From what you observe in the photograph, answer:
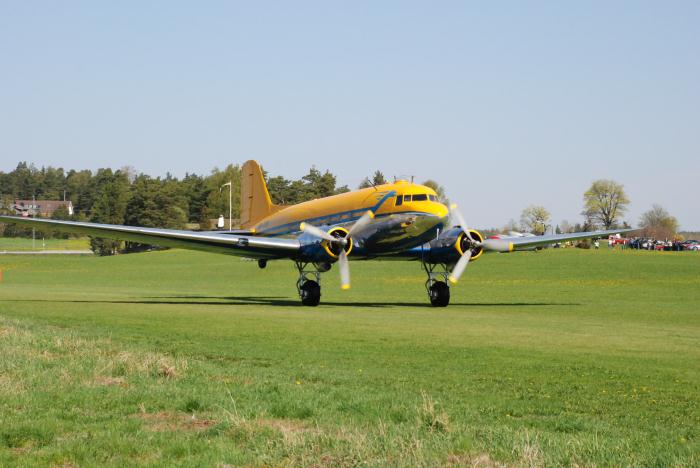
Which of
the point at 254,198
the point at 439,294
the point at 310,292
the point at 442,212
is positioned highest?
the point at 254,198

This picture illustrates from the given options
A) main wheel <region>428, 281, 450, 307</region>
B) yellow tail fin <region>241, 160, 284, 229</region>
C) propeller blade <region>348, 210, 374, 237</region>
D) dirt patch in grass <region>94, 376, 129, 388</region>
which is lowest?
dirt patch in grass <region>94, 376, 129, 388</region>

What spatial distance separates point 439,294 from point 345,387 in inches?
900

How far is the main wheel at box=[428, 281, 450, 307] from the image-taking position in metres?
36.0

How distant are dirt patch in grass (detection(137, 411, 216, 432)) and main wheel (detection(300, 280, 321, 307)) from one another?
23622 millimetres

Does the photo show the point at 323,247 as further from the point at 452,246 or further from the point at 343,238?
the point at 452,246

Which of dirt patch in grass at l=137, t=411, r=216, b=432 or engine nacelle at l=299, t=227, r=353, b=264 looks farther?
engine nacelle at l=299, t=227, r=353, b=264

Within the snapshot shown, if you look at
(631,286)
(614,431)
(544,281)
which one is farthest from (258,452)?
(544,281)

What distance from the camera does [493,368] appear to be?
1616cm

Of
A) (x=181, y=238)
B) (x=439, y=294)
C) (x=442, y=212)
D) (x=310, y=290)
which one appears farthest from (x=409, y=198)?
(x=181, y=238)

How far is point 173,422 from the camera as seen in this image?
10984 millimetres

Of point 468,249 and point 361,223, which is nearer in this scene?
point 361,223

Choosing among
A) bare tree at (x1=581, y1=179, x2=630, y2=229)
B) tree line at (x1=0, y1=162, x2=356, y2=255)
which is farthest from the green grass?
bare tree at (x1=581, y1=179, x2=630, y2=229)

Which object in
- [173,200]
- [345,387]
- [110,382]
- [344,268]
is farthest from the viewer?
[173,200]

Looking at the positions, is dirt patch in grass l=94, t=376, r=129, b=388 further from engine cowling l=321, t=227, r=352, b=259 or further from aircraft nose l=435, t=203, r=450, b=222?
aircraft nose l=435, t=203, r=450, b=222
